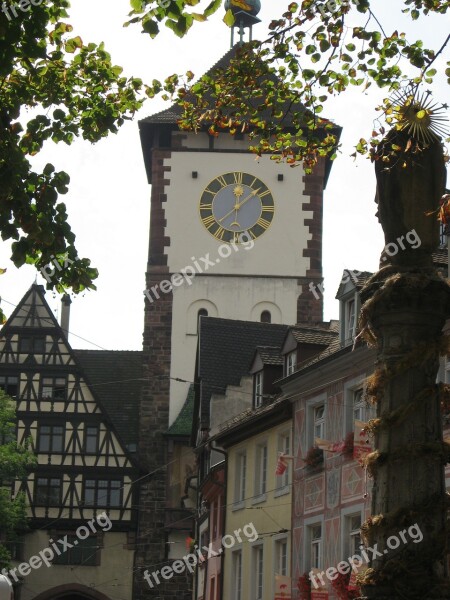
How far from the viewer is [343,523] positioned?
20.5 meters

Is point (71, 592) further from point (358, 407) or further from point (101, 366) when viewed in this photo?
point (358, 407)

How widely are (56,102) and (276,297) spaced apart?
29179mm

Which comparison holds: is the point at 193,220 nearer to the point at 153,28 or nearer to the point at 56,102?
the point at 56,102

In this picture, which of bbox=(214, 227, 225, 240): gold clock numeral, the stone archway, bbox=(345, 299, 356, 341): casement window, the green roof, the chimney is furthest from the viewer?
the chimney

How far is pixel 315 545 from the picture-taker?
859 inches

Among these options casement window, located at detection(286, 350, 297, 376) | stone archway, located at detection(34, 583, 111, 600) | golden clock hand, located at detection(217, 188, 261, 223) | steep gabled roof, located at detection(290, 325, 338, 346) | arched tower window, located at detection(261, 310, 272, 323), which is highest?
golden clock hand, located at detection(217, 188, 261, 223)

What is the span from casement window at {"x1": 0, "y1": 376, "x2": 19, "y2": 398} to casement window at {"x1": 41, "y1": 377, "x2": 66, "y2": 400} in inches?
33.3

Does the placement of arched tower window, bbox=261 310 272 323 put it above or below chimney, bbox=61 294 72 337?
below

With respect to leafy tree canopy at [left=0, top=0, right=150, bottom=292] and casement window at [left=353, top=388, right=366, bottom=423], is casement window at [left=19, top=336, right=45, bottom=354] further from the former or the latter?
leafy tree canopy at [left=0, top=0, right=150, bottom=292]

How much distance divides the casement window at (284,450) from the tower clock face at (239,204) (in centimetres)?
1766

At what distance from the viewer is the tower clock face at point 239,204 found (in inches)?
1625

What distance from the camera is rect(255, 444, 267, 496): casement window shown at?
24734 millimetres

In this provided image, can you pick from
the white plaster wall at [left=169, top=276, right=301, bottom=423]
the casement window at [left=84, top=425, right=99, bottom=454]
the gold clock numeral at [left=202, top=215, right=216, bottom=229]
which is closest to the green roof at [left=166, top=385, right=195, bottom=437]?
the white plaster wall at [left=169, top=276, right=301, bottom=423]

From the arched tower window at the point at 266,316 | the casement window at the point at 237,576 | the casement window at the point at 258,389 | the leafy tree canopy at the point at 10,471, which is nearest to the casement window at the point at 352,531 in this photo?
the casement window at the point at 237,576
